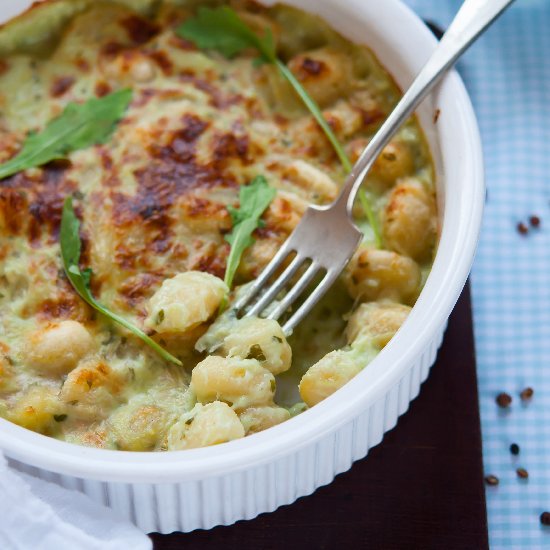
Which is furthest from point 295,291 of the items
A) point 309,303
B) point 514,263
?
point 514,263

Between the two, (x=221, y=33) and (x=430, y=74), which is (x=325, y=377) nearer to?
→ (x=430, y=74)

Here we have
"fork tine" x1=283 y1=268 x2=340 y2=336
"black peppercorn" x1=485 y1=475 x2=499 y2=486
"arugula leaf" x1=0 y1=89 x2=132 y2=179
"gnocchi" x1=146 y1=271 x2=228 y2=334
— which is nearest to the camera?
"gnocchi" x1=146 y1=271 x2=228 y2=334

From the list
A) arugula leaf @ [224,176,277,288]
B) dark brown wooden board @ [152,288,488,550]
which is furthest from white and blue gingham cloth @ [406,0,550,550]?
arugula leaf @ [224,176,277,288]

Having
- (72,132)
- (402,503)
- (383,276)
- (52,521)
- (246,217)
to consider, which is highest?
(72,132)

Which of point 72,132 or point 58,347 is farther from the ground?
point 72,132

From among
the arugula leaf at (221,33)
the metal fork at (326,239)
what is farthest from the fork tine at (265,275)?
the arugula leaf at (221,33)

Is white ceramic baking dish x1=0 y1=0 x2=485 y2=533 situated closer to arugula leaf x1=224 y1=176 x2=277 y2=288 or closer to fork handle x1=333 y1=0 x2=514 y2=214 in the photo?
fork handle x1=333 y1=0 x2=514 y2=214

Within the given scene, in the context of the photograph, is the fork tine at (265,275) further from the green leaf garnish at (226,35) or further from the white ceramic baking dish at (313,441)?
the green leaf garnish at (226,35)
